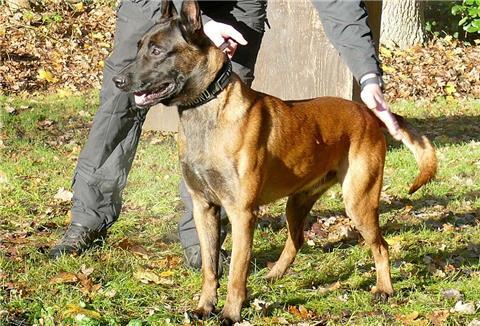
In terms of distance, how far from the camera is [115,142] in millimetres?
5672

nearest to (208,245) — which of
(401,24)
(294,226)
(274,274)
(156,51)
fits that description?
(274,274)

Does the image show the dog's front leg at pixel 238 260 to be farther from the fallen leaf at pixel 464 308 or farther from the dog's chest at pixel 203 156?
the fallen leaf at pixel 464 308

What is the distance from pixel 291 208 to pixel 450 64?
903 cm

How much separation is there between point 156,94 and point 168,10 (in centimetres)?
50

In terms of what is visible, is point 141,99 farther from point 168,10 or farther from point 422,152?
point 422,152

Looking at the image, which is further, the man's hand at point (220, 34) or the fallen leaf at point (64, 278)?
the fallen leaf at point (64, 278)

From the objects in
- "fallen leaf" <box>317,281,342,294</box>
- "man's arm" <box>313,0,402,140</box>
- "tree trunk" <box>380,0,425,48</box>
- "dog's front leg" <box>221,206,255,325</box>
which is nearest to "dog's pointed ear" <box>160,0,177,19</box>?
"man's arm" <box>313,0,402,140</box>

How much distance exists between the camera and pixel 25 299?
181 inches

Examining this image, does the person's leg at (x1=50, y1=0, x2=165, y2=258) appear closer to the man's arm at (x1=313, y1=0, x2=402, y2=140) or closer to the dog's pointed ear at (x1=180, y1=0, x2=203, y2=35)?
the dog's pointed ear at (x1=180, y1=0, x2=203, y2=35)

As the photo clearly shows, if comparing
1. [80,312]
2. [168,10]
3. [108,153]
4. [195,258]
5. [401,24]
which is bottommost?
[401,24]

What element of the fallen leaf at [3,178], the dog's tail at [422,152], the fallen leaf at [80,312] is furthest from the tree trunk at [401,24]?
the fallen leaf at [80,312]

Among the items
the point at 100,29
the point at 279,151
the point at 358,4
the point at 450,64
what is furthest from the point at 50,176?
the point at 450,64

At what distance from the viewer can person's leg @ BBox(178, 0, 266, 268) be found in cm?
509

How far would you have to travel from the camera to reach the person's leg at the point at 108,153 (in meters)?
5.50
